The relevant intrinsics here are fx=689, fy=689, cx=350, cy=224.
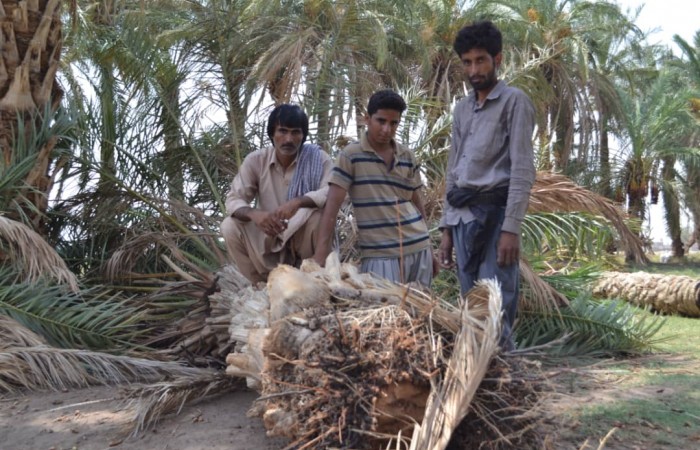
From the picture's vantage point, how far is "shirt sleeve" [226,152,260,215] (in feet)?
14.0

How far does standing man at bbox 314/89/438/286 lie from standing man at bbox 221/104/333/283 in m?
0.32

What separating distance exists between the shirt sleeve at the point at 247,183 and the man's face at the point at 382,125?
36.6 inches

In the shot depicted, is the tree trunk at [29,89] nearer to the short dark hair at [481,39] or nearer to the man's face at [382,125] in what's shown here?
the man's face at [382,125]

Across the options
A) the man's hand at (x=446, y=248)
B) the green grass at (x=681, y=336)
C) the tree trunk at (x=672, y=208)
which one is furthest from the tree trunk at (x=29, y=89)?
the tree trunk at (x=672, y=208)

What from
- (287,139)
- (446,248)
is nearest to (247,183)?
(287,139)

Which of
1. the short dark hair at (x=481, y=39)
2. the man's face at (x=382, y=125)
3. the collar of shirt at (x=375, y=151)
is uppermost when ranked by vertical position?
the short dark hair at (x=481, y=39)

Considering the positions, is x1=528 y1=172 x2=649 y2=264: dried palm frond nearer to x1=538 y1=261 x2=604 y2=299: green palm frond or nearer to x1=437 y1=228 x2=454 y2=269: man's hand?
x1=538 y1=261 x2=604 y2=299: green palm frond

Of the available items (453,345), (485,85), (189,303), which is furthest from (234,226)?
(453,345)

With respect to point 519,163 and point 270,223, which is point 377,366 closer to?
point 519,163

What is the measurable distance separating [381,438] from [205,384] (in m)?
1.61

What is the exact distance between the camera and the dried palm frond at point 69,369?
4266 mm

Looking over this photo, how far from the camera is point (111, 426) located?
11.4ft

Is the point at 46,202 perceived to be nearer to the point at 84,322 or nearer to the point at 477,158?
the point at 84,322

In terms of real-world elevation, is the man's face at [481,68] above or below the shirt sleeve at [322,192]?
above
